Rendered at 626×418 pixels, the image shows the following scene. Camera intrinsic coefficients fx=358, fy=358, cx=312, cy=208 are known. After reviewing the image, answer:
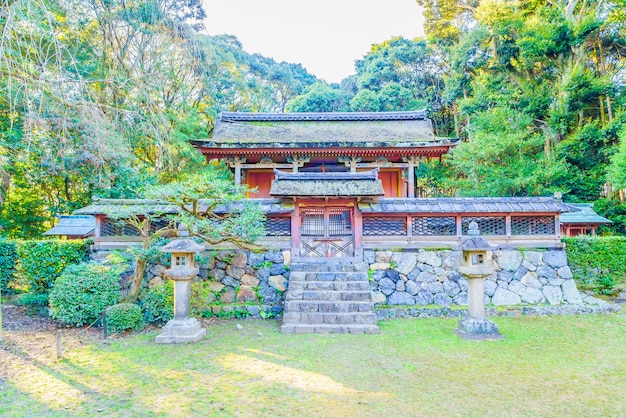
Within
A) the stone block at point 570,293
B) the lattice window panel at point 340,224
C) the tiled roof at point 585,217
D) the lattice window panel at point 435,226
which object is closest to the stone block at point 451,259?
the lattice window panel at point 435,226

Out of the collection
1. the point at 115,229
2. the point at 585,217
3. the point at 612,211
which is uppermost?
the point at 612,211

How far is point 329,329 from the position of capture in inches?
297

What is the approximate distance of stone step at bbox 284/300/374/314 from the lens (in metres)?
8.05

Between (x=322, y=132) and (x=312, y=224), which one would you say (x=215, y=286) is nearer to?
(x=312, y=224)

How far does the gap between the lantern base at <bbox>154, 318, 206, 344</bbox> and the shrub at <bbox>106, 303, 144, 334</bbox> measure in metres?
0.92

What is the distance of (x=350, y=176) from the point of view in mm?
9852

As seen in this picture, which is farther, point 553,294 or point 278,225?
point 278,225

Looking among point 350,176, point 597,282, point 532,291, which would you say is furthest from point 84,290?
point 597,282

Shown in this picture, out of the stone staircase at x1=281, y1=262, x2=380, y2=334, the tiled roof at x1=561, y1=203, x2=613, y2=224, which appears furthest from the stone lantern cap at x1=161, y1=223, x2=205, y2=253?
the tiled roof at x1=561, y1=203, x2=613, y2=224

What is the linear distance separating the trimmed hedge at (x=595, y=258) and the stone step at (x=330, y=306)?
6547 millimetres

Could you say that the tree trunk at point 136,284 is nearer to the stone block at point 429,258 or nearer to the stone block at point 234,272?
the stone block at point 234,272

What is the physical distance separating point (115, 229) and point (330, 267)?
598 cm

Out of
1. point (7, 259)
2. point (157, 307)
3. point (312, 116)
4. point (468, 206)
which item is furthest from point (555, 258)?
point (7, 259)

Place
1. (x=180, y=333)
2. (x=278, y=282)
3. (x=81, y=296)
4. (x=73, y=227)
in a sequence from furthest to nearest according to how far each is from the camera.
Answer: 1. (x=73, y=227)
2. (x=278, y=282)
3. (x=81, y=296)
4. (x=180, y=333)
